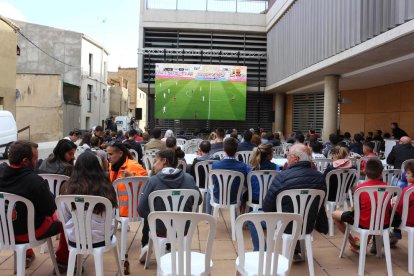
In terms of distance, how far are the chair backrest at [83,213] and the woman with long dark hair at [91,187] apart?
46 mm

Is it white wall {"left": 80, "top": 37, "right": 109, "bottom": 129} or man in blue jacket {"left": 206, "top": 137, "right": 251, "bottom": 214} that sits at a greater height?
white wall {"left": 80, "top": 37, "right": 109, "bottom": 129}

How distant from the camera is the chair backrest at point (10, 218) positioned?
116 inches

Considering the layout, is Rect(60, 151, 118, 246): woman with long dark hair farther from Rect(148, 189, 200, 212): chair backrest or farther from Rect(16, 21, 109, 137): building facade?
Rect(16, 21, 109, 137): building facade

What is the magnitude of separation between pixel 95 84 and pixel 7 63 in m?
11.1

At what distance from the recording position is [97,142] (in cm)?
734

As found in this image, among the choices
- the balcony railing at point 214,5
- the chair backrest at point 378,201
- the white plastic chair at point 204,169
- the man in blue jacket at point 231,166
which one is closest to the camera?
the chair backrest at point 378,201

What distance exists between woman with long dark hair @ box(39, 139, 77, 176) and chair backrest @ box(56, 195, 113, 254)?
1310mm

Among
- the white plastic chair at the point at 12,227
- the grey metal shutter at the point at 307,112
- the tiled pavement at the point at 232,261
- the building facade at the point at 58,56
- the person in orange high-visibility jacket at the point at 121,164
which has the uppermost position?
the building facade at the point at 58,56

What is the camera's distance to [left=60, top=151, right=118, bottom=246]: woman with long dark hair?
118 inches

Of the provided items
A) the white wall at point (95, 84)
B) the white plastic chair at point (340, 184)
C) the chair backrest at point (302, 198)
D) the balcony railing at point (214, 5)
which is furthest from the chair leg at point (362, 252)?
the white wall at point (95, 84)

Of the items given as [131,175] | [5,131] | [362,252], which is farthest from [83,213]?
[5,131]

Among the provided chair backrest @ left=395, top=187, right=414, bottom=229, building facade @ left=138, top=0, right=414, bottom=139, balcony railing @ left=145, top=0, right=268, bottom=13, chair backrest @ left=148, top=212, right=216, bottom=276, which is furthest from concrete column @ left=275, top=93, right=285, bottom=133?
chair backrest @ left=148, top=212, right=216, bottom=276

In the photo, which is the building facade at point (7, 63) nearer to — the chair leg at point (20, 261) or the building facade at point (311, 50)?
the building facade at point (311, 50)

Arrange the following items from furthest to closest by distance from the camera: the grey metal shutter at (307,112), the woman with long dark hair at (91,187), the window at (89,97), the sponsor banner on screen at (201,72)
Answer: the window at (89,97)
the grey metal shutter at (307,112)
the sponsor banner on screen at (201,72)
the woman with long dark hair at (91,187)
